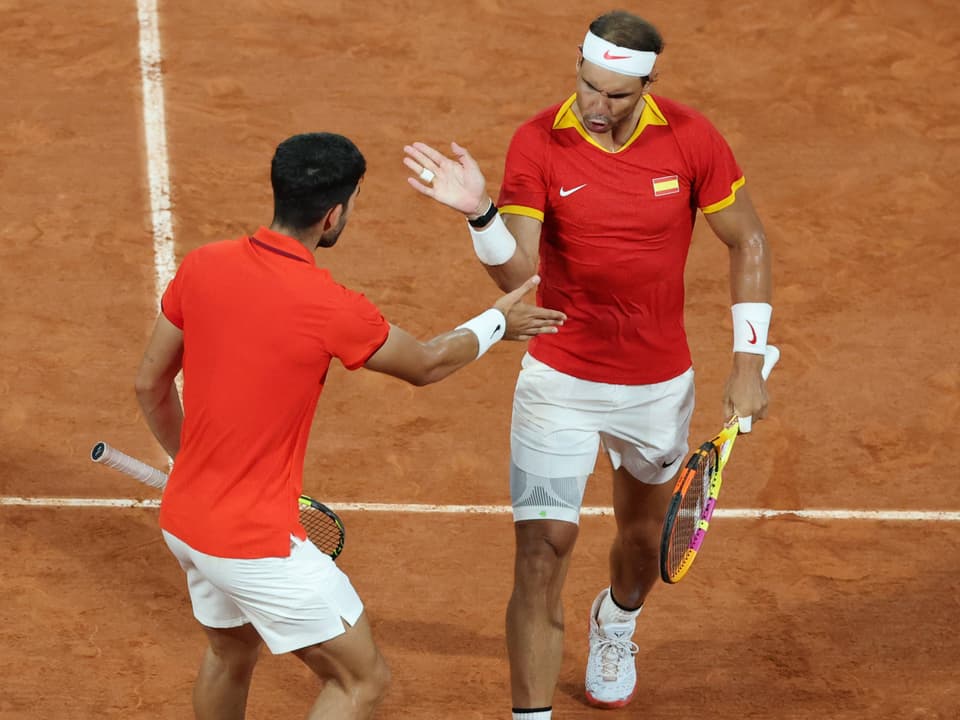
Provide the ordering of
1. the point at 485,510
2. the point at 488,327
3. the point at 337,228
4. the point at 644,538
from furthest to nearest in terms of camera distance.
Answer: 1. the point at 485,510
2. the point at 644,538
3. the point at 488,327
4. the point at 337,228

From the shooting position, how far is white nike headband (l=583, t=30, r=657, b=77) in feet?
19.8

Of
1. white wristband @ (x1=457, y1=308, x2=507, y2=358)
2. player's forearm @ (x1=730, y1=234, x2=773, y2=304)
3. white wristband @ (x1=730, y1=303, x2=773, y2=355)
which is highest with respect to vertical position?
white wristband @ (x1=457, y1=308, x2=507, y2=358)

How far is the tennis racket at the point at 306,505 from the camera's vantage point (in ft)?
19.5

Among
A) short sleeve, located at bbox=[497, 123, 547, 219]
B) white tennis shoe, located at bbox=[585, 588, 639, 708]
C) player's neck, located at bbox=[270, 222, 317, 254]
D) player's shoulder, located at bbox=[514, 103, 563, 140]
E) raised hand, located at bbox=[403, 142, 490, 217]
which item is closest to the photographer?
player's neck, located at bbox=[270, 222, 317, 254]

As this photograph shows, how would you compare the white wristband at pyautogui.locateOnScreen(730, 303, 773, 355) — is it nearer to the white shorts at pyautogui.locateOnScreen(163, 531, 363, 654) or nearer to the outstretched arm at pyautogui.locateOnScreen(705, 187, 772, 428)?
the outstretched arm at pyautogui.locateOnScreen(705, 187, 772, 428)

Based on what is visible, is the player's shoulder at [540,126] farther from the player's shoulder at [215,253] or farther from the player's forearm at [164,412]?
the player's forearm at [164,412]

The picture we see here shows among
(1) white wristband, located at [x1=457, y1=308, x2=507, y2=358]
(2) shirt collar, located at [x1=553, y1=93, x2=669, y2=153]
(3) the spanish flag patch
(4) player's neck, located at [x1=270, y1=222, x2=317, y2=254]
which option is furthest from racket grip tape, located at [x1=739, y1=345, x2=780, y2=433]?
(4) player's neck, located at [x1=270, y1=222, x2=317, y2=254]

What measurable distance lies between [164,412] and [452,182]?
134 centimetres

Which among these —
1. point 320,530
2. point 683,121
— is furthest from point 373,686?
point 683,121

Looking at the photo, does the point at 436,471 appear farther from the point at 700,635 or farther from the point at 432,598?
the point at 700,635

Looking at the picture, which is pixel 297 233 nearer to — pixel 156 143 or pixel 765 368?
pixel 765 368

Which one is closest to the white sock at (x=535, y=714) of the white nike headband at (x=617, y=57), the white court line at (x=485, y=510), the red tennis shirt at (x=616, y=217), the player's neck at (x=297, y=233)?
the red tennis shirt at (x=616, y=217)

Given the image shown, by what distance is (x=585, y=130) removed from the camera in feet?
20.5

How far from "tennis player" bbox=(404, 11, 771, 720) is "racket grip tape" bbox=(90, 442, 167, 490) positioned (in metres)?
1.43
